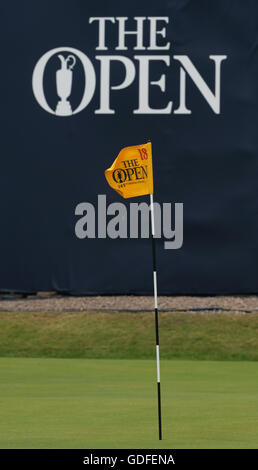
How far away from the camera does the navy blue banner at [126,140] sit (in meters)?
12.7

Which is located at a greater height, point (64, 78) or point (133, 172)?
point (64, 78)

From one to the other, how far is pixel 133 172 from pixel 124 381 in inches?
115

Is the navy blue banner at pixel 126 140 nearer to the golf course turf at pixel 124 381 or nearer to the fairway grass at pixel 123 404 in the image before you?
the golf course turf at pixel 124 381

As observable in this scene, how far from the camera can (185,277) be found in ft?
41.8

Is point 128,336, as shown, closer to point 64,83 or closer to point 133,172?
point 64,83

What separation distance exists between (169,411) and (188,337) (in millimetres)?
4483

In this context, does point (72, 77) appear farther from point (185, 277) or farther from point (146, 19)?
point (185, 277)

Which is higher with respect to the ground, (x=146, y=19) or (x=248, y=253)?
(x=146, y=19)

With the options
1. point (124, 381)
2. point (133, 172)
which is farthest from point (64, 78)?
point (133, 172)

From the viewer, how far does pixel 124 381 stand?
964 centimetres
